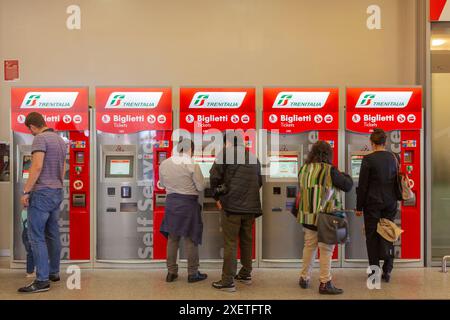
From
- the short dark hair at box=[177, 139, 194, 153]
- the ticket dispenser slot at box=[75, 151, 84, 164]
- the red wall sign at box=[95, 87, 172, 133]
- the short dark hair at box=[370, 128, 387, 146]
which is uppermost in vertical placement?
the red wall sign at box=[95, 87, 172, 133]

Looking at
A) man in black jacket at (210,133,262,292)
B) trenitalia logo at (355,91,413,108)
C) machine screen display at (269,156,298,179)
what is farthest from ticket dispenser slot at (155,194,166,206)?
trenitalia logo at (355,91,413,108)

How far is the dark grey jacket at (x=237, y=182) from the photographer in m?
4.15

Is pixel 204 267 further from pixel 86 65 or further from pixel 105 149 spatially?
pixel 86 65

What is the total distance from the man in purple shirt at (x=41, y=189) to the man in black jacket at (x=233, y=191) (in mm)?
1472

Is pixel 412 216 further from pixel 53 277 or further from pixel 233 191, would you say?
pixel 53 277

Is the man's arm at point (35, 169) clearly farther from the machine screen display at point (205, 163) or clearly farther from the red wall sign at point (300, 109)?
the red wall sign at point (300, 109)

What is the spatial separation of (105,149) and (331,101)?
2526 millimetres

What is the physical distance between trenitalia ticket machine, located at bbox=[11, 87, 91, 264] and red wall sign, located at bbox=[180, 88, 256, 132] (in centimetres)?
113

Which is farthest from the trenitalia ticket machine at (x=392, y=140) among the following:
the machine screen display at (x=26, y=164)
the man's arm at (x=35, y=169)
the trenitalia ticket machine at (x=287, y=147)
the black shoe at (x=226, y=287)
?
the machine screen display at (x=26, y=164)

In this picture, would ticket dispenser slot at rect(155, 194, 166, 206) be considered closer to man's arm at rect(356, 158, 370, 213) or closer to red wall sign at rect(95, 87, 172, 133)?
red wall sign at rect(95, 87, 172, 133)

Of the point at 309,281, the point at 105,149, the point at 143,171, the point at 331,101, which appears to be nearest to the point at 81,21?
the point at 105,149

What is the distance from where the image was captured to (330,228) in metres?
3.96

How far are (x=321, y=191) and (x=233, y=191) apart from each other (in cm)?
78

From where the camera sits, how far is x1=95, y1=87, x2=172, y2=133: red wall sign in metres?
4.96
